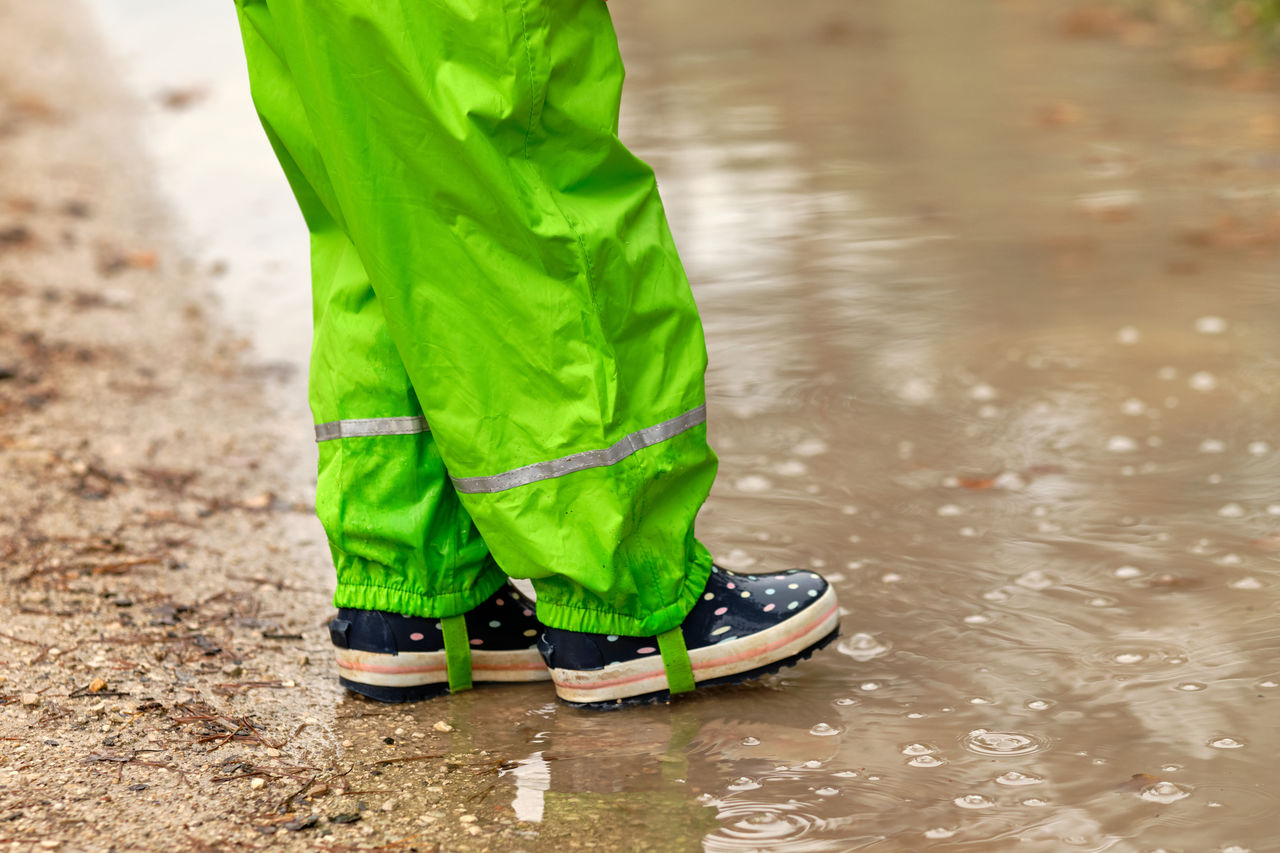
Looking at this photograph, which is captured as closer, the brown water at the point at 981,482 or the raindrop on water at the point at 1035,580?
the brown water at the point at 981,482

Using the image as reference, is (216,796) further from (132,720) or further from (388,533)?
(388,533)

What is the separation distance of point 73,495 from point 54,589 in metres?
0.44

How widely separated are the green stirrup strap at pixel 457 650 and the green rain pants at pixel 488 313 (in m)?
0.03

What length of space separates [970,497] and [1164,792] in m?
0.89

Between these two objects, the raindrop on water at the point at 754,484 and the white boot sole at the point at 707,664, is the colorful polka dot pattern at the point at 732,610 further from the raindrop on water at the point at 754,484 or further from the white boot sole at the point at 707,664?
the raindrop on water at the point at 754,484

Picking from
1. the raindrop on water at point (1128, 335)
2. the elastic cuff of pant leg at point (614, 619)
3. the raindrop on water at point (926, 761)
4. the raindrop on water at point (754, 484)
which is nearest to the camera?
the raindrop on water at point (926, 761)

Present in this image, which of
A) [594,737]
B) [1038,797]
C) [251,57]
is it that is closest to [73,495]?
[251,57]

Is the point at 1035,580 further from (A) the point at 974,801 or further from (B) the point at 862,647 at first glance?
(A) the point at 974,801

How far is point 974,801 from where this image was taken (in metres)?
1.59

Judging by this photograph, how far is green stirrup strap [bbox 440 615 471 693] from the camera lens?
1.89m

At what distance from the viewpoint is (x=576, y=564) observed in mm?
1717

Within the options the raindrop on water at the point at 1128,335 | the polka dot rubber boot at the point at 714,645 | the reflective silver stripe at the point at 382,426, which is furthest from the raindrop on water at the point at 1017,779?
the raindrop on water at the point at 1128,335

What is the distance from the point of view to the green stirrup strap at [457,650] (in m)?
1.89

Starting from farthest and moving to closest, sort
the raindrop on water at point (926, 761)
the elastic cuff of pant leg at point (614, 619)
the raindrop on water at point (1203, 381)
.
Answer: the raindrop on water at point (1203, 381) < the elastic cuff of pant leg at point (614, 619) < the raindrop on water at point (926, 761)
